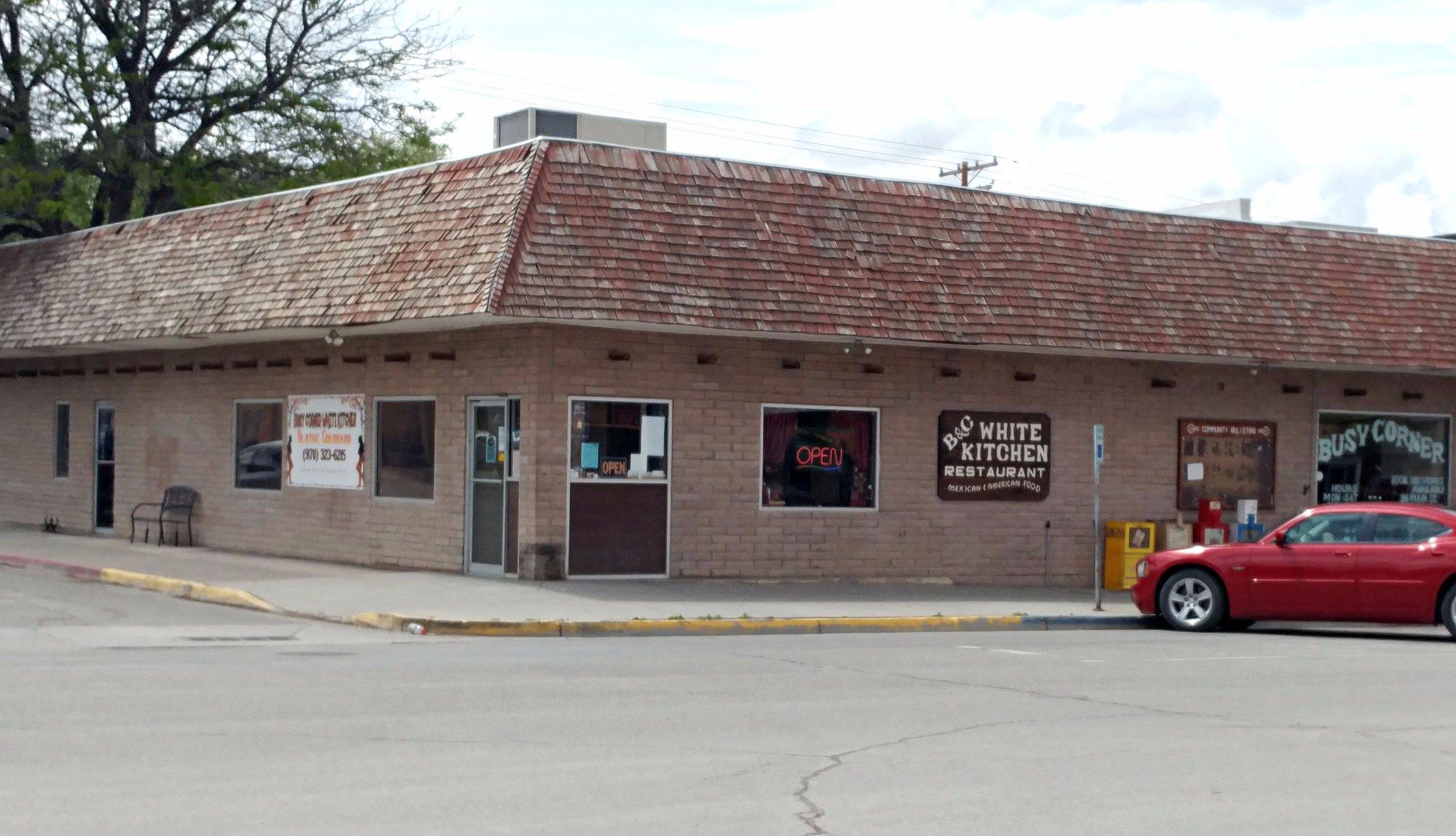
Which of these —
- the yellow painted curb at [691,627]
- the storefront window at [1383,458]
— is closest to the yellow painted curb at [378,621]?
the yellow painted curb at [691,627]

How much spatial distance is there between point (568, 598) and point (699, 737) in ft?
28.6

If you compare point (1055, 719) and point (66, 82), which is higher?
point (66, 82)

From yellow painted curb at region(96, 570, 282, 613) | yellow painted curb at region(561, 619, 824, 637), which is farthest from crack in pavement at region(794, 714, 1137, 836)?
yellow painted curb at region(96, 570, 282, 613)

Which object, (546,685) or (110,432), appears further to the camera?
(110,432)

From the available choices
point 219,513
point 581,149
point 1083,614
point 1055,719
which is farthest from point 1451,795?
point 219,513

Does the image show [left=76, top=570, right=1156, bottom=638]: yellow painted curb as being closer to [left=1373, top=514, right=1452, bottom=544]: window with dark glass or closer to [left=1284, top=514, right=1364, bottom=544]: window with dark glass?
[left=1284, top=514, right=1364, bottom=544]: window with dark glass

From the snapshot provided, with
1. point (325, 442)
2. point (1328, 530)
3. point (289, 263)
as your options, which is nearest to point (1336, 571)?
point (1328, 530)

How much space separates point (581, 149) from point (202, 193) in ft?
71.4

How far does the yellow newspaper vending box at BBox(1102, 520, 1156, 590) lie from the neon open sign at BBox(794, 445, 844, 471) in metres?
4.19

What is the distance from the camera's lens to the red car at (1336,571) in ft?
56.5

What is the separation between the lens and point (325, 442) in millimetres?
22906

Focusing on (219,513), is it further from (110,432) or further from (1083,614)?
(1083,614)

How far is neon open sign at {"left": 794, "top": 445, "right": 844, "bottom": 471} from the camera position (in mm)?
21188

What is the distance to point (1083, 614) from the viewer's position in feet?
63.1
